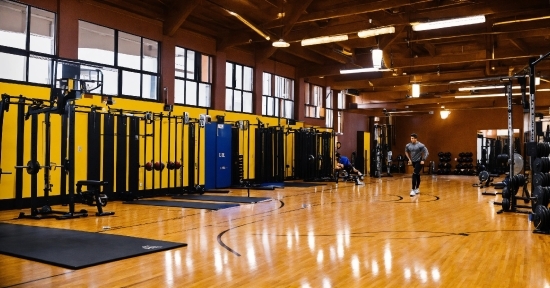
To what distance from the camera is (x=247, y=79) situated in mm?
13695

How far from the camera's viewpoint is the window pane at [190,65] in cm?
1158

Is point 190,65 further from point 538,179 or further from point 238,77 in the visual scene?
point 538,179

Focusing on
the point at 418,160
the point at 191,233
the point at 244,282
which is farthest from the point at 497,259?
the point at 418,160

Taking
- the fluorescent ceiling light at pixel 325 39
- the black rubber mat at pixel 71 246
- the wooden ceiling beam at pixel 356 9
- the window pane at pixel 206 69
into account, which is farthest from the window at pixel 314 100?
the black rubber mat at pixel 71 246

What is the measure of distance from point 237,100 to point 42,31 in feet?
18.6

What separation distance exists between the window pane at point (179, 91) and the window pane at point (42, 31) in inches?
124

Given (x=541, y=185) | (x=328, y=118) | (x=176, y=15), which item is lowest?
(x=541, y=185)

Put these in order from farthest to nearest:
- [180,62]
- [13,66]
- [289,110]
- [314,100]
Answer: [314,100] → [289,110] → [180,62] → [13,66]

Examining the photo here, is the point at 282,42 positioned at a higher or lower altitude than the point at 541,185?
higher

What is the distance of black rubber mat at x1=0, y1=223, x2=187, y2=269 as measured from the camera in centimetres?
387

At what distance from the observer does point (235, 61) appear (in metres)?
13.1

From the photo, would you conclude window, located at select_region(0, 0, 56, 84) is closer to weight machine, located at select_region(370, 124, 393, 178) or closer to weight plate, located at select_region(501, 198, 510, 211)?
weight plate, located at select_region(501, 198, 510, 211)

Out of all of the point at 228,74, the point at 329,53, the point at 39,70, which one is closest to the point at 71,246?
the point at 39,70

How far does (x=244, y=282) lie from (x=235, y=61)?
1032cm
